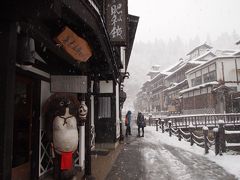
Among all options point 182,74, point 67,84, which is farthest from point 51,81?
point 182,74

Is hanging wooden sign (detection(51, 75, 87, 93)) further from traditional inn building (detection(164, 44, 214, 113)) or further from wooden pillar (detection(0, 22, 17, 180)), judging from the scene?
traditional inn building (detection(164, 44, 214, 113))

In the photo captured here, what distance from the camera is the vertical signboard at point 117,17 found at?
799 cm

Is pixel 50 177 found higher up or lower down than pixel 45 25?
lower down

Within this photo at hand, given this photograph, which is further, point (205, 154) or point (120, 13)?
point (205, 154)

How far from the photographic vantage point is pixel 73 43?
465 cm

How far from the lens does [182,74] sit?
156 feet

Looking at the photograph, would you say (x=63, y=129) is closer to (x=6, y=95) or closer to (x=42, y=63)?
(x=42, y=63)

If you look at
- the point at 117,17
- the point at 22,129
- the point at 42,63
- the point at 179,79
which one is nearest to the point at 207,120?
the point at 117,17

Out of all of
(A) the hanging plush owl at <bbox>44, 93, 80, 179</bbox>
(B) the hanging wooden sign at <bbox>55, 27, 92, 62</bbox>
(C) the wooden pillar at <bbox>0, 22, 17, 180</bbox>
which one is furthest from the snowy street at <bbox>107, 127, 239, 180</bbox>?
(C) the wooden pillar at <bbox>0, 22, 17, 180</bbox>

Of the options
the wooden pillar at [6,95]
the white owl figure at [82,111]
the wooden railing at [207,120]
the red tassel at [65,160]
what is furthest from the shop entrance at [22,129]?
the wooden railing at [207,120]

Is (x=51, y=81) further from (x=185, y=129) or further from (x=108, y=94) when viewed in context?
(x=185, y=129)

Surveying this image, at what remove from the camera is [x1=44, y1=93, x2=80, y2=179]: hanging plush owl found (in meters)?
5.77

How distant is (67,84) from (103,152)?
5955 mm

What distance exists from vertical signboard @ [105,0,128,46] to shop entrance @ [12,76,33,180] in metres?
3.14
